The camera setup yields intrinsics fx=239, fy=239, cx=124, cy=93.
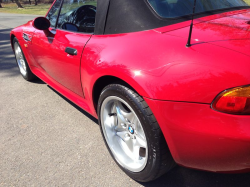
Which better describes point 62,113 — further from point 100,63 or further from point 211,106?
point 211,106

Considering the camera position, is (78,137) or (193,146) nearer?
(193,146)

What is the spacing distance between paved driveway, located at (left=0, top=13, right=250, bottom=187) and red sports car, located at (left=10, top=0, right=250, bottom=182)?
239 mm

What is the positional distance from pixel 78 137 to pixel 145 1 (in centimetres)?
154

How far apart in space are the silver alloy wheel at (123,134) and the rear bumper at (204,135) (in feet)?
1.22

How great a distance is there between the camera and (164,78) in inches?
57.5

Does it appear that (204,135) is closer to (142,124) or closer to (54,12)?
(142,124)

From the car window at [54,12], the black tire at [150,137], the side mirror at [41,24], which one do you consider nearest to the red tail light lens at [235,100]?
the black tire at [150,137]

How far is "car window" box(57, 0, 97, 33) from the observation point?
241 cm

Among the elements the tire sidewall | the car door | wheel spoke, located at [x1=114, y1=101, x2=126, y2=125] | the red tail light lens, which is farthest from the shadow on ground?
the car door

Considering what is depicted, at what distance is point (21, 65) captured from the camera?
4.29 m

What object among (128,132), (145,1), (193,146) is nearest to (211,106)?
(193,146)

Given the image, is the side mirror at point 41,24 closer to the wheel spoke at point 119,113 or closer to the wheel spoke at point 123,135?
the wheel spoke at point 119,113

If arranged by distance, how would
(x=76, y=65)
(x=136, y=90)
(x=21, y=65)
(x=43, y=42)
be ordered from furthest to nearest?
1. (x=21, y=65)
2. (x=43, y=42)
3. (x=76, y=65)
4. (x=136, y=90)

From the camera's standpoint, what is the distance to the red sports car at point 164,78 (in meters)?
1.33
